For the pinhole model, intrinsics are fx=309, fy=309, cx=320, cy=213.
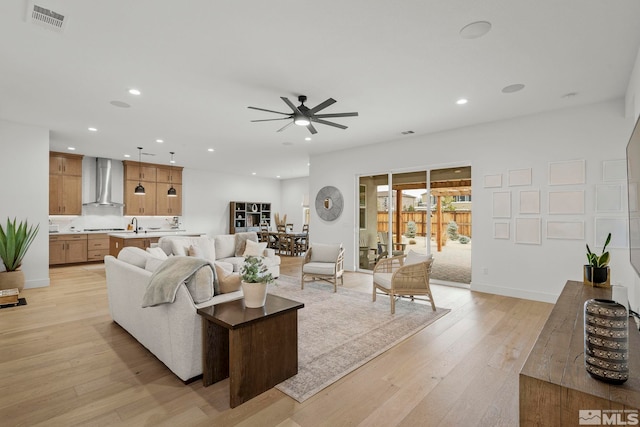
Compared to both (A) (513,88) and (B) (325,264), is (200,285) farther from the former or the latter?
(A) (513,88)

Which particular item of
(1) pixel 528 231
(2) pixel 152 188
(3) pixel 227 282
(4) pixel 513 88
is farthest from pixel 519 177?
(2) pixel 152 188

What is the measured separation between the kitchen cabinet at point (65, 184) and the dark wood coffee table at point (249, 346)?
771 cm

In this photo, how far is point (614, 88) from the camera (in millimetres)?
3756

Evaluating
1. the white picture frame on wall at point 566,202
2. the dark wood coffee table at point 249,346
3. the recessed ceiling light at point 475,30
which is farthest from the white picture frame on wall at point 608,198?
the dark wood coffee table at point 249,346

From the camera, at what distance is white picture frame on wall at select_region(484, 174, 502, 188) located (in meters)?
5.00

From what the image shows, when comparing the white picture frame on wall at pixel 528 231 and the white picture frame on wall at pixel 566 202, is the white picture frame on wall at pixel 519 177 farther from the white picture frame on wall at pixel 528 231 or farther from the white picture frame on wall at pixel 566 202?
the white picture frame on wall at pixel 528 231

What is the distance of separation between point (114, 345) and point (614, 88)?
6323 millimetres

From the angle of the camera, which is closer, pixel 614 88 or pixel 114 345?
pixel 114 345

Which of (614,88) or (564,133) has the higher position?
(614,88)

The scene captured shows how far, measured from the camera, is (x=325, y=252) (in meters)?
5.56

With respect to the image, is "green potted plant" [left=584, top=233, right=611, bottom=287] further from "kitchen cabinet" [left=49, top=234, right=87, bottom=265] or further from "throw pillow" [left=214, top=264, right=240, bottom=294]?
"kitchen cabinet" [left=49, top=234, right=87, bottom=265]

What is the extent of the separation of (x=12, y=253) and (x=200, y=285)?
458 centimetres

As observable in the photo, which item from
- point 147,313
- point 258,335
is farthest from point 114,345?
point 258,335

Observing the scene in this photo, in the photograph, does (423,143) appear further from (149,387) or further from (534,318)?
(149,387)
